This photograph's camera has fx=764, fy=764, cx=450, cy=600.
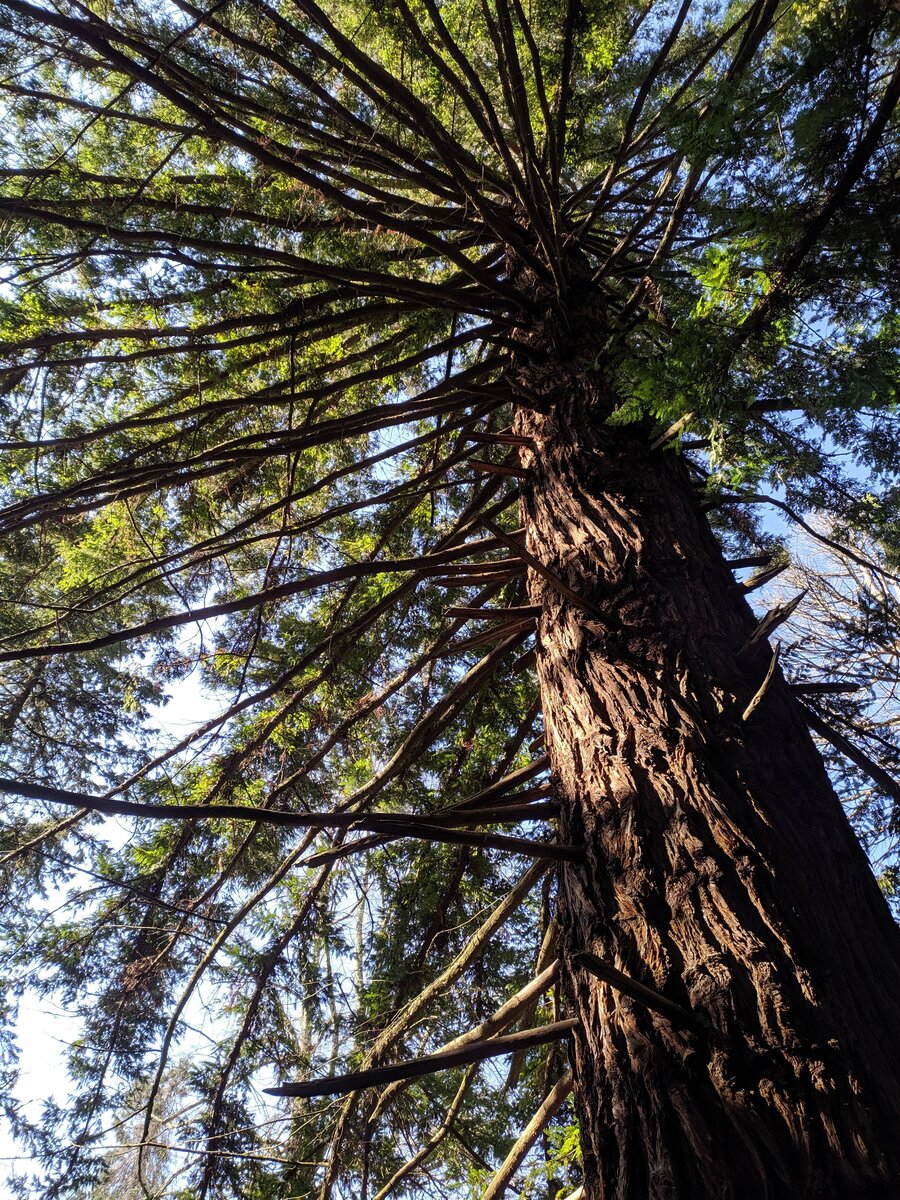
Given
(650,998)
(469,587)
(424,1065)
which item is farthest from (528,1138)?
(469,587)

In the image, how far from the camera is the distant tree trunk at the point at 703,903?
1314mm

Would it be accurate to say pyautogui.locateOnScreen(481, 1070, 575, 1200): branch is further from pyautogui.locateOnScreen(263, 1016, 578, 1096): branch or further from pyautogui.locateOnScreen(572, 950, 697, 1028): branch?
pyautogui.locateOnScreen(572, 950, 697, 1028): branch

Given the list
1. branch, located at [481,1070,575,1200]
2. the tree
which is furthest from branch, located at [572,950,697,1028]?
branch, located at [481,1070,575,1200]

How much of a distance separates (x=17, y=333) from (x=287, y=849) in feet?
11.3

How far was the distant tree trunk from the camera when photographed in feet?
4.31

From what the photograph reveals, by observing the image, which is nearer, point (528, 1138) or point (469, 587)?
point (528, 1138)

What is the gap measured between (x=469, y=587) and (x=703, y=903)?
243 cm

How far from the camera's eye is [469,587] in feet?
12.8

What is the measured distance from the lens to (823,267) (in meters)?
2.31

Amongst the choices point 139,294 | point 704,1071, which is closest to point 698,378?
point 704,1071

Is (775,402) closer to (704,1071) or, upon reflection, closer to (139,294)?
(704,1071)

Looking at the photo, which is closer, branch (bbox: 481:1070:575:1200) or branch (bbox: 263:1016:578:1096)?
branch (bbox: 263:1016:578:1096)

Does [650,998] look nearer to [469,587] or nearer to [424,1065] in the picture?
[424,1065]

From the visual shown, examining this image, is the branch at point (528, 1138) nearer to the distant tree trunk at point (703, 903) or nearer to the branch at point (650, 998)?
the distant tree trunk at point (703, 903)
